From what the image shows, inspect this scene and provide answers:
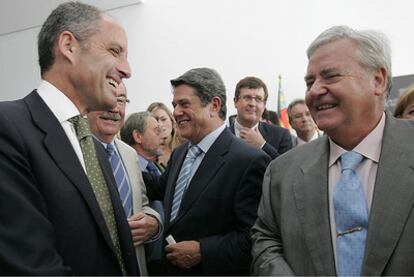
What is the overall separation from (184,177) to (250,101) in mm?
1489

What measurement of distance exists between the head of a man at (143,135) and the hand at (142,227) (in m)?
1.18

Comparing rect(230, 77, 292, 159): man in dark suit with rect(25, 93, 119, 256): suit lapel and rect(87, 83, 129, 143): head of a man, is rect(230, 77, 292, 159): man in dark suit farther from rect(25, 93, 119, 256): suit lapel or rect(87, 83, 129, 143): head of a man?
rect(25, 93, 119, 256): suit lapel

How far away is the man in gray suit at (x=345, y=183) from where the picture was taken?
1.38 m

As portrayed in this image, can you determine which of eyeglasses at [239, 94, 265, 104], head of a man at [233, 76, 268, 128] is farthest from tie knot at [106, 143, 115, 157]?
eyeglasses at [239, 94, 265, 104]

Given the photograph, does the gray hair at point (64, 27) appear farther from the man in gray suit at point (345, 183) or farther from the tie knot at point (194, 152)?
the tie knot at point (194, 152)

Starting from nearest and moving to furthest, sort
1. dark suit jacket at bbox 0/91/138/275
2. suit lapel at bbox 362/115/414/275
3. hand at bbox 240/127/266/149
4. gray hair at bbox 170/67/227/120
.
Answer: dark suit jacket at bbox 0/91/138/275
suit lapel at bbox 362/115/414/275
gray hair at bbox 170/67/227/120
hand at bbox 240/127/266/149

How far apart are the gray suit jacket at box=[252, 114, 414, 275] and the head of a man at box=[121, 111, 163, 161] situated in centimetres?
157

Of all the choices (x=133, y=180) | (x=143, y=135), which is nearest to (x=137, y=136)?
(x=143, y=135)

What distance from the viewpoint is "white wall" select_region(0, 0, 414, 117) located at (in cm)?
682

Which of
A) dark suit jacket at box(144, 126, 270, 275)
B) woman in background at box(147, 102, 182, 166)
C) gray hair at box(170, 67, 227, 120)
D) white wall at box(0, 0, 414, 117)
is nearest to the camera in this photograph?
dark suit jacket at box(144, 126, 270, 275)

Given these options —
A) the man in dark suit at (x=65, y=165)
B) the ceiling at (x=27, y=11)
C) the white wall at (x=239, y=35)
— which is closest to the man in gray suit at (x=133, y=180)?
the man in dark suit at (x=65, y=165)

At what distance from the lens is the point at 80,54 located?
1449 millimetres

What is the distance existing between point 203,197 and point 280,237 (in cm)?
47

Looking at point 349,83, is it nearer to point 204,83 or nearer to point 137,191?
point 204,83
